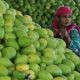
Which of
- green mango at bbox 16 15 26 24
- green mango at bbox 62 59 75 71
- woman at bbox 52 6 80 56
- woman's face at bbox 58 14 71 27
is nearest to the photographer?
green mango at bbox 62 59 75 71

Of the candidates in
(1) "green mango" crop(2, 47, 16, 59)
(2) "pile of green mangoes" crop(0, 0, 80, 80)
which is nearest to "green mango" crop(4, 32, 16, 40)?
(2) "pile of green mangoes" crop(0, 0, 80, 80)

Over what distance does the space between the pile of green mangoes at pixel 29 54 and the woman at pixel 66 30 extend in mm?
1342

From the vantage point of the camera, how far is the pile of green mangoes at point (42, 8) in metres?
6.09

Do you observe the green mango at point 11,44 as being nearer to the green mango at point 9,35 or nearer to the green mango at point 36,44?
the green mango at point 9,35

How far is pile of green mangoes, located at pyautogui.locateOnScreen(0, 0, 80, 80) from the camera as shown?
247 centimetres

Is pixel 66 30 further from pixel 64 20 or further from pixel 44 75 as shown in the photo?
pixel 44 75

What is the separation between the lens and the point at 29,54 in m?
2.61

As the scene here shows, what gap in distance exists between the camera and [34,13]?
6.20 m

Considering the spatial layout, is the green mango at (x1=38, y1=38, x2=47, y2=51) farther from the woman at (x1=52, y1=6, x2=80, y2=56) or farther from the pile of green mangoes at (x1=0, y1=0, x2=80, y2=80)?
the woman at (x1=52, y1=6, x2=80, y2=56)

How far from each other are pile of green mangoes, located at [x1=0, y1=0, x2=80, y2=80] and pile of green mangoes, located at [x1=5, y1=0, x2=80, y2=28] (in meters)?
2.99

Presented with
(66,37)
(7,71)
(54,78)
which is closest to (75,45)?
(66,37)

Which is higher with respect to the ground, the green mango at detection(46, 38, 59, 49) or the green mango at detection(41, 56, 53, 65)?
the green mango at detection(46, 38, 59, 49)

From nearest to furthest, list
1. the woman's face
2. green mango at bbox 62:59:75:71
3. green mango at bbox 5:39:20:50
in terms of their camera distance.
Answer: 1. green mango at bbox 5:39:20:50
2. green mango at bbox 62:59:75:71
3. the woman's face

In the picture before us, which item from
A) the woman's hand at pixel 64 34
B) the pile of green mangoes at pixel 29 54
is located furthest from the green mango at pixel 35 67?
the woman's hand at pixel 64 34
